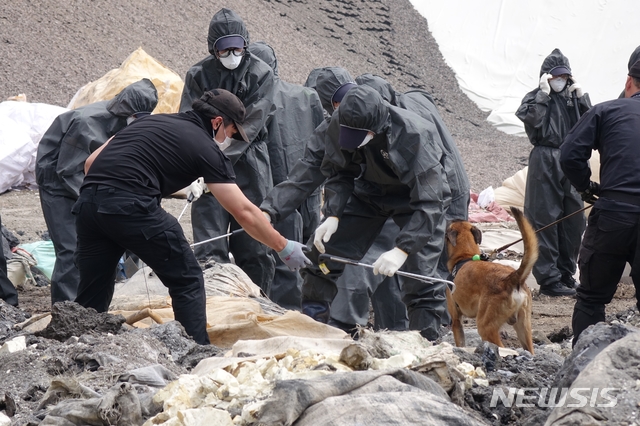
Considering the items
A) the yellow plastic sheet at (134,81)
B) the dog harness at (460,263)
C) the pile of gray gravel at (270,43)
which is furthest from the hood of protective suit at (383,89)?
the pile of gray gravel at (270,43)

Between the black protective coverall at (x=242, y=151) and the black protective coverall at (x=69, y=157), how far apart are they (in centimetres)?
44

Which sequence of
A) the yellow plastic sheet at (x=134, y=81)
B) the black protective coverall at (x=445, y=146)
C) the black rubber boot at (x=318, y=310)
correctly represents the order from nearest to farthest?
the black rubber boot at (x=318, y=310) → the black protective coverall at (x=445, y=146) → the yellow plastic sheet at (x=134, y=81)

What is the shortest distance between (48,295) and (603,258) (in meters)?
5.15

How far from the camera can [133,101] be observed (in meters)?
7.04

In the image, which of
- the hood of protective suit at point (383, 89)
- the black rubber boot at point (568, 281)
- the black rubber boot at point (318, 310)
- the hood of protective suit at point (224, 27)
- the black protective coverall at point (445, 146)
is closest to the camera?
the black rubber boot at point (318, 310)

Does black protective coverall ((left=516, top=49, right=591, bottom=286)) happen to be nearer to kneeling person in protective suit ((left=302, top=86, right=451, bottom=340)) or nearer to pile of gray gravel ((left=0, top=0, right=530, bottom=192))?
kneeling person in protective suit ((left=302, top=86, right=451, bottom=340))

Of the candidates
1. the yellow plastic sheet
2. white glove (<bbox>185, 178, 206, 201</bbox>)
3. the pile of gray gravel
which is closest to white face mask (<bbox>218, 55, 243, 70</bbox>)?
white glove (<bbox>185, 178, 206, 201</bbox>)

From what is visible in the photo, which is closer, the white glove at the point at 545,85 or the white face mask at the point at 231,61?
the white face mask at the point at 231,61

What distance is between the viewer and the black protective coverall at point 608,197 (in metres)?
4.80

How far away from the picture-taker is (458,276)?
5.80 meters

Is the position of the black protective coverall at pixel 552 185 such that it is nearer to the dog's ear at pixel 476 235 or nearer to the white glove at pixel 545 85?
the white glove at pixel 545 85

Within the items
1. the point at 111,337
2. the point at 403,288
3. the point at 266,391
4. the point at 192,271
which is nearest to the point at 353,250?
the point at 403,288

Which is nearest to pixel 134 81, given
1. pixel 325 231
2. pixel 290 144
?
pixel 290 144

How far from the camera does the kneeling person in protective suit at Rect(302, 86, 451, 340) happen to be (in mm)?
5438
